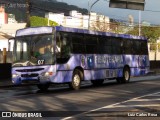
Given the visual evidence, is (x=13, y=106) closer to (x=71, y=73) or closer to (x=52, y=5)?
(x=71, y=73)

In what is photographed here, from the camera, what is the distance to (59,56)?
73.1ft

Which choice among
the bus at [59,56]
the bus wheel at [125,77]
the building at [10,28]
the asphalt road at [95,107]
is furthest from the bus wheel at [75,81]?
the building at [10,28]

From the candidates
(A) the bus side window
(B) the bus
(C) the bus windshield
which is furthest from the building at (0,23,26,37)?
(A) the bus side window

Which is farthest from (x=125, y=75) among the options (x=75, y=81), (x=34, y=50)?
(x=34, y=50)

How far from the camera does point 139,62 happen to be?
31.2 metres

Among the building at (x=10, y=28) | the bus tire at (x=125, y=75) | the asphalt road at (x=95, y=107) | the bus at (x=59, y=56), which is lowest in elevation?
the asphalt road at (x=95, y=107)

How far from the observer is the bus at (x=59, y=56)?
22.1 metres

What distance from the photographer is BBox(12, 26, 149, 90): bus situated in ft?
72.6

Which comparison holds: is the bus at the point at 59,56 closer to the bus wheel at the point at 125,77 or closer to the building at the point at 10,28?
the bus wheel at the point at 125,77

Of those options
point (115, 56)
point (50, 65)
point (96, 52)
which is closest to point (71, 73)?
point (50, 65)

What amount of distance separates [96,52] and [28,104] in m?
9.84

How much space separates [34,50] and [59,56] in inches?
48.8

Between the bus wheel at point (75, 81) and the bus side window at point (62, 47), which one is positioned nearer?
the bus side window at point (62, 47)

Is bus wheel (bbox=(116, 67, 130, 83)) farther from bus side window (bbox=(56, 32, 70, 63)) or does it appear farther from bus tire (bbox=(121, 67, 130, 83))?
bus side window (bbox=(56, 32, 70, 63))
